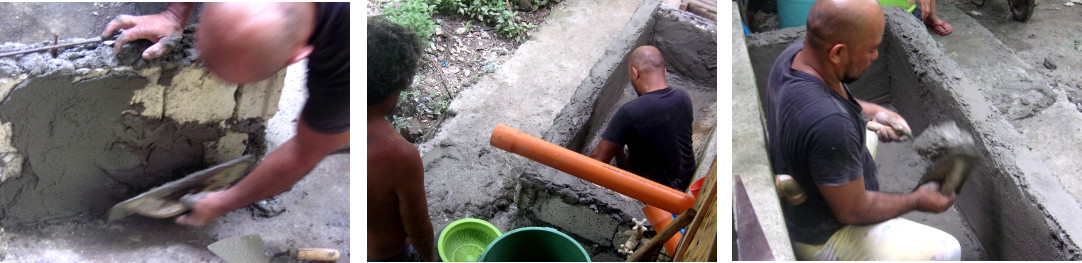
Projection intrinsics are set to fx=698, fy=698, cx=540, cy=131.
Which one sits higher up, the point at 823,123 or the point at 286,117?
the point at 286,117

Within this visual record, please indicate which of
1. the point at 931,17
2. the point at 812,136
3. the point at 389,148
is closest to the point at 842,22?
the point at 812,136

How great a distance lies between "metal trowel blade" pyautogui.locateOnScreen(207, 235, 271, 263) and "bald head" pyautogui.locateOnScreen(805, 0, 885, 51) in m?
1.14

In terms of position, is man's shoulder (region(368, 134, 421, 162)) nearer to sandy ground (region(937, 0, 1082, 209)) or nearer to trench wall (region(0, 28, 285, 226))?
trench wall (region(0, 28, 285, 226))

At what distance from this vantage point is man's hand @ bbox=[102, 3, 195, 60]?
135cm

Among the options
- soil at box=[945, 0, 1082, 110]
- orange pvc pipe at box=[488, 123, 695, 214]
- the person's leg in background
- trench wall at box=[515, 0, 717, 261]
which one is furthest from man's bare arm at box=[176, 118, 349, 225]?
soil at box=[945, 0, 1082, 110]

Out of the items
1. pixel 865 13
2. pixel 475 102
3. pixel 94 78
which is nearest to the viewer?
pixel 865 13

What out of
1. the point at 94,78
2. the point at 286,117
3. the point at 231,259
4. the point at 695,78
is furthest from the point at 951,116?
the point at 94,78

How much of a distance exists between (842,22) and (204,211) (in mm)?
1267

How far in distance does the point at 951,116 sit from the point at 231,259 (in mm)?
1538

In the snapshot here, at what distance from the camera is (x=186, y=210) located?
1403 mm

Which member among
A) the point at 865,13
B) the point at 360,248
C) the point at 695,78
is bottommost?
the point at 360,248

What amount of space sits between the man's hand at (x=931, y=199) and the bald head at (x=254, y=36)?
1.19m

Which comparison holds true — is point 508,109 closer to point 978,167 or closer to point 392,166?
point 392,166

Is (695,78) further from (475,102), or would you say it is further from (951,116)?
(951,116)
